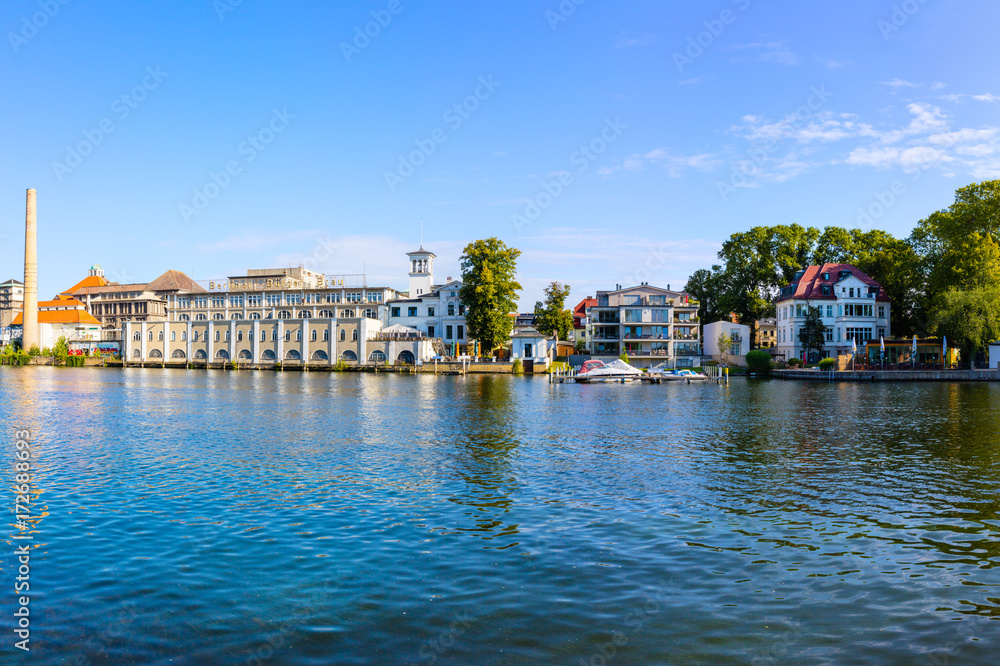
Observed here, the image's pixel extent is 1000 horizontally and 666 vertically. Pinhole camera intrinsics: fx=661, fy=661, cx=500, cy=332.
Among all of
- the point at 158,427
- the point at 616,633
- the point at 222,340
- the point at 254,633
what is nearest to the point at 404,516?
the point at 254,633

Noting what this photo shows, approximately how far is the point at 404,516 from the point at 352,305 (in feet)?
327

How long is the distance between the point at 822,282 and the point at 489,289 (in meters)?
44.5

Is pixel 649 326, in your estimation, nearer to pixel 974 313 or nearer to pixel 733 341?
pixel 733 341

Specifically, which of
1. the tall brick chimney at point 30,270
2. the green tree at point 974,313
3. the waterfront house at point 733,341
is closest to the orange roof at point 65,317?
the tall brick chimney at point 30,270

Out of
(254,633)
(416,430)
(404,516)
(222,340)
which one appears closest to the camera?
(254,633)

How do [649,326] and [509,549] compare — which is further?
[649,326]

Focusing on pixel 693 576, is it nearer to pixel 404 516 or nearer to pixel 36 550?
pixel 404 516

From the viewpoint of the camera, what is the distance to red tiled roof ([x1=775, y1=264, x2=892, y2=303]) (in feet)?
285

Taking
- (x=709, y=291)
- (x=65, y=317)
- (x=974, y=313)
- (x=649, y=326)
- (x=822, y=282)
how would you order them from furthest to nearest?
(x=65, y=317) < (x=709, y=291) < (x=649, y=326) < (x=822, y=282) < (x=974, y=313)

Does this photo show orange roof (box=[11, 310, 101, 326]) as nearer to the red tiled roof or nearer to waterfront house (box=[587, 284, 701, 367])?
waterfront house (box=[587, 284, 701, 367])

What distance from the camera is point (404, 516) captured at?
590 inches

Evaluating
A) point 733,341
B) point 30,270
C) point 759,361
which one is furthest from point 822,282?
point 30,270

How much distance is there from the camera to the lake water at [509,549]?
882 cm

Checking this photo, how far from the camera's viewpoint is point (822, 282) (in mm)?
88250
